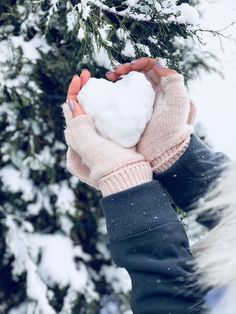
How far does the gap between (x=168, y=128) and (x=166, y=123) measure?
0.02 meters

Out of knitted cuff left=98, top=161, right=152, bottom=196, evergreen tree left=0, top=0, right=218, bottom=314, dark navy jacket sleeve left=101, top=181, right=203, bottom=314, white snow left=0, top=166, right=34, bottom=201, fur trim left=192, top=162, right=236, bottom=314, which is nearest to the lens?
fur trim left=192, top=162, right=236, bottom=314

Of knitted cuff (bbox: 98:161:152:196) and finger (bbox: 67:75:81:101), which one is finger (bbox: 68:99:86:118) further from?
knitted cuff (bbox: 98:161:152:196)

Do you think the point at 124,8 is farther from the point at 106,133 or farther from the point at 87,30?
the point at 106,133

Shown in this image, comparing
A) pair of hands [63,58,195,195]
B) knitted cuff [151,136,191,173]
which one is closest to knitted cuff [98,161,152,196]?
pair of hands [63,58,195,195]

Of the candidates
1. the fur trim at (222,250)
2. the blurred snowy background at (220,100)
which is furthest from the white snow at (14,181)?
the fur trim at (222,250)

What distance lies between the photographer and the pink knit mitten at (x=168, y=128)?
1.70 metres

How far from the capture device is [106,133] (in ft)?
5.64

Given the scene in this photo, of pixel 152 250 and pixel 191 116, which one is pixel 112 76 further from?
pixel 152 250

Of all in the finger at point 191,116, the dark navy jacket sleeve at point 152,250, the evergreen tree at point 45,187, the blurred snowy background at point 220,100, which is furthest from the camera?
the blurred snowy background at point 220,100

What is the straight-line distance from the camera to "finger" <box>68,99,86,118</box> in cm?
172

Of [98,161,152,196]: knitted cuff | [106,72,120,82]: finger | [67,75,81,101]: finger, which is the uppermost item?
[106,72,120,82]: finger

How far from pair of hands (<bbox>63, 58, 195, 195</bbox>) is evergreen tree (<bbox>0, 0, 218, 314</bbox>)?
17.9 inches

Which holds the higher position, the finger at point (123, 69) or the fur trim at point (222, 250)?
the finger at point (123, 69)

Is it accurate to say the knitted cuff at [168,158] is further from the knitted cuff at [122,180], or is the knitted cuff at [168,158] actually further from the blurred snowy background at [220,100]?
the blurred snowy background at [220,100]
